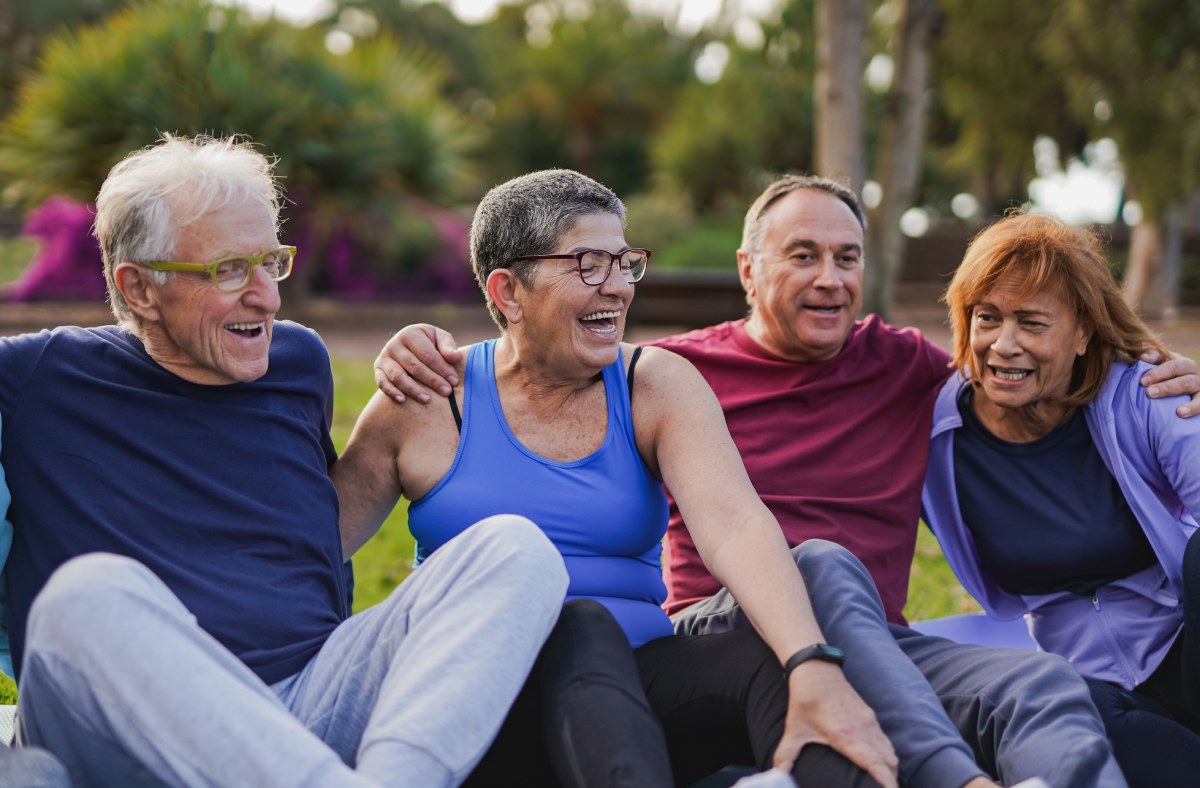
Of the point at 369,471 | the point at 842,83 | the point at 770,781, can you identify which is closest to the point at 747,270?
the point at 369,471

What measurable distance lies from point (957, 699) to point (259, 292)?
1.83 metres

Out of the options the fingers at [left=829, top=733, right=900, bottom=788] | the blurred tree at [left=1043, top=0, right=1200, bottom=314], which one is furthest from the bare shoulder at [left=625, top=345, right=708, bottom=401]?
the blurred tree at [left=1043, top=0, right=1200, bottom=314]

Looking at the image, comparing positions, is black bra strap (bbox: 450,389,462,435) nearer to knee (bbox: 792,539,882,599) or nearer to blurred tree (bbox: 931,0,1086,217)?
knee (bbox: 792,539,882,599)

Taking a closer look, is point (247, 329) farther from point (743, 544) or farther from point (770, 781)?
point (770, 781)

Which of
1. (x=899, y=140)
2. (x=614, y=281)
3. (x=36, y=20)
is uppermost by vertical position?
(x=36, y=20)

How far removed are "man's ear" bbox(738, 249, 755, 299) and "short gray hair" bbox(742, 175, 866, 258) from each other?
0.02 metres

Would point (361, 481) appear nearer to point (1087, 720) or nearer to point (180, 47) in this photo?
point (1087, 720)

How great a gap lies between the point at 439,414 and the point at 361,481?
0.26 metres

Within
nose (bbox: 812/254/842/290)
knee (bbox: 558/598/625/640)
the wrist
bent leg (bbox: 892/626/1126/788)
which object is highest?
nose (bbox: 812/254/842/290)

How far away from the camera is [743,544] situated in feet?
9.04

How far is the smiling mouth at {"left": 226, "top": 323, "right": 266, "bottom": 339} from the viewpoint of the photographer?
2.80m

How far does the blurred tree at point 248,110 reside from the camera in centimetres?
1180

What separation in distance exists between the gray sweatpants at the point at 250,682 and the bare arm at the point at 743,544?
468mm

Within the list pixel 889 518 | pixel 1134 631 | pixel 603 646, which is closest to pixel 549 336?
pixel 603 646
